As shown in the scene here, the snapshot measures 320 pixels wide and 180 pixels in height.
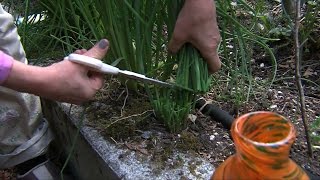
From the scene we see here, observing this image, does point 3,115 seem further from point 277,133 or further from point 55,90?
point 277,133

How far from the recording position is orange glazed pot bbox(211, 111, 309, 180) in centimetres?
80

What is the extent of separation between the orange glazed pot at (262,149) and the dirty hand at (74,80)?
1.38ft

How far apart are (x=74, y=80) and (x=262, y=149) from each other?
525mm

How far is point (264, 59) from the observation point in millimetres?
1752

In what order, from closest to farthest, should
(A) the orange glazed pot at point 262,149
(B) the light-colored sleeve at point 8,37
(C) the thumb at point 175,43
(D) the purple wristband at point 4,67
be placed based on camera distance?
1. (A) the orange glazed pot at point 262,149
2. (D) the purple wristband at point 4,67
3. (C) the thumb at point 175,43
4. (B) the light-colored sleeve at point 8,37

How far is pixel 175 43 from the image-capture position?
128 cm

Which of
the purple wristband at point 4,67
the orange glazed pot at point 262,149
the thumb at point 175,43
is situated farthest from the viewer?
the thumb at point 175,43

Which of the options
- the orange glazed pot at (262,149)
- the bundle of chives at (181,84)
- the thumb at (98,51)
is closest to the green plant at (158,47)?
the bundle of chives at (181,84)

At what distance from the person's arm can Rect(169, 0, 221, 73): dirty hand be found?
21cm

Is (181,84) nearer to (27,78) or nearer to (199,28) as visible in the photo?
(199,28)

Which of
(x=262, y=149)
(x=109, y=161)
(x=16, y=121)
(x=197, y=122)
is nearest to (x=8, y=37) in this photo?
(x=16, y=121)

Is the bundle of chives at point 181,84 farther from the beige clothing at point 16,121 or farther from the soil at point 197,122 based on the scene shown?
the beige clothing at point 16,121

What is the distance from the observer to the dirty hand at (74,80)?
1168mm

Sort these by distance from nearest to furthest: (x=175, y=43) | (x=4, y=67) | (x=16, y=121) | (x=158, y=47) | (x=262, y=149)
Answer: (x=262, y=149)
(x=4, y=67)
(x=175, y=43)
(x=158, y=47)
(x=16, y=121)
